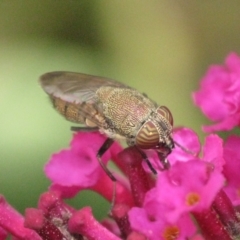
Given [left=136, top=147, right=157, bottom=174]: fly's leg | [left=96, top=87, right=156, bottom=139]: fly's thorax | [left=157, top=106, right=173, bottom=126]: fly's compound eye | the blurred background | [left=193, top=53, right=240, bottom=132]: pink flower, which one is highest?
[left=193, top=53, right=240, bottom=132]: pink flower

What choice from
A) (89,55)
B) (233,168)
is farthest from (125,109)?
(89,55)

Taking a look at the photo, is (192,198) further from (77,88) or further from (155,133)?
(77,88)

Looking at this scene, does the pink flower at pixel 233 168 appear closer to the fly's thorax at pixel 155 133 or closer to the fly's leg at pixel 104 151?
the fly's thorax at pixel 155 133

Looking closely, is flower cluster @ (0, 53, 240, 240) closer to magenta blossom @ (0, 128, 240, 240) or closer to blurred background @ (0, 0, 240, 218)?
magenta blossom @ (0, 128, 240, 240)

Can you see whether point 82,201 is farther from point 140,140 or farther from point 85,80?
point 140,140

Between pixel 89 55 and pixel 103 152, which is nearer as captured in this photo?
pixel 103 152

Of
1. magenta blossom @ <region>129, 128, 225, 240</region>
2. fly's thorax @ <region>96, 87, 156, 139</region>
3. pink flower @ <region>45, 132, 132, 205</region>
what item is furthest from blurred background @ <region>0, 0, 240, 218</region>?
magenta blossom @ <region>129, 128, 225, 240</region>

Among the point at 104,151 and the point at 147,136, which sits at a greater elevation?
the point at 147,136
